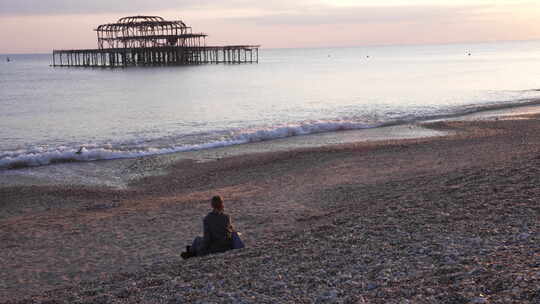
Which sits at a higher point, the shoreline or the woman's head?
the woman's head

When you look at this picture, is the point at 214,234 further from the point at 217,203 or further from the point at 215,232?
the point at 217,203

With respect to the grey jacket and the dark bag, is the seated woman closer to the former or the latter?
the grey jacket

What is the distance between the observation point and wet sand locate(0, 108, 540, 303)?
6383 millimetres

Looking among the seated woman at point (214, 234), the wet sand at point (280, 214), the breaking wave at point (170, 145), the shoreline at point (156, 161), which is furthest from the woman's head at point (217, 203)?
the breaking wave at point (170, 145)

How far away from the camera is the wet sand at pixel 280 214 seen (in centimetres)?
638

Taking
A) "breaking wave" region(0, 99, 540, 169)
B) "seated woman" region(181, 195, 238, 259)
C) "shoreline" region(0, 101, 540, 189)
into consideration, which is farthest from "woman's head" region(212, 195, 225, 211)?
"breaking wave" region(0, 99, 540, 169)

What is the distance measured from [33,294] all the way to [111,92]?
135 ft

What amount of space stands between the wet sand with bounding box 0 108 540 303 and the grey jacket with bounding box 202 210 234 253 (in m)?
0.41

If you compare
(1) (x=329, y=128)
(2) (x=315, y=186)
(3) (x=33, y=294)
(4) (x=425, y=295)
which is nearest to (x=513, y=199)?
(4) (x=425, y=295)

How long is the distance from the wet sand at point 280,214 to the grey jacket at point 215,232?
41cm

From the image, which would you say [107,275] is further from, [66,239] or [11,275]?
[66,239]

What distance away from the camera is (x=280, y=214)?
34.2 ft

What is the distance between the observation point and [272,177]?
46.4 ft

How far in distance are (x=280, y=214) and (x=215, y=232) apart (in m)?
2.92
